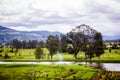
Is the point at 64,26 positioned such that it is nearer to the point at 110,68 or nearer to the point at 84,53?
the point at 84,53

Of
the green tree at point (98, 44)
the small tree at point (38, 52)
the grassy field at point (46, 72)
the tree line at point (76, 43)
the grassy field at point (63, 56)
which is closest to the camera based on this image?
the grassy field at point (46, 72)

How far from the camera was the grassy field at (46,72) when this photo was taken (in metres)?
31.9

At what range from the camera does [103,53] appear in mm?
32719

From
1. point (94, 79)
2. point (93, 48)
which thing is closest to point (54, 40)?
point (93, 48)

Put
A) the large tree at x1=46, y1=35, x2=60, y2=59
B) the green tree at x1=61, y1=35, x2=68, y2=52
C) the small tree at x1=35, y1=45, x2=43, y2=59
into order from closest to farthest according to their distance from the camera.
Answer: the green tree at x1=61, y1=35, x2=68, y2=52 < the large tree at x1=46, y1=35, x2=60, y2=59 < the small tree at x1=35, y1=45, x2=43, y2=59

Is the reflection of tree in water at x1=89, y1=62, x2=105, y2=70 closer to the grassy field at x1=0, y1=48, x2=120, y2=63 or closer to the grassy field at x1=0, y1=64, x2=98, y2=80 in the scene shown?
the grassy field at x1=0, y1=48, x2=120, y2=63

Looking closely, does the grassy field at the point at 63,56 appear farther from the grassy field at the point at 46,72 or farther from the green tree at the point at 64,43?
the grassy field at the point at 46,72

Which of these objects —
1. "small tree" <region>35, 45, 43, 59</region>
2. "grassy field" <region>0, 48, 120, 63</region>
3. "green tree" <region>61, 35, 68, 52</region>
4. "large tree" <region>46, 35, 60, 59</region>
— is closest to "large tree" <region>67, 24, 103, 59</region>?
"grassy field" <region>0, 48, 120, 63</region>

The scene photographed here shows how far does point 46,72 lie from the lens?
3306 cm

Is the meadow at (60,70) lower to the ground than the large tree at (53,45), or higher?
lower

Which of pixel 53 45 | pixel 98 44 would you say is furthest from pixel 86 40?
pixel 53 45

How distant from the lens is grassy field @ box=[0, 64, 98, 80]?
1255 inches

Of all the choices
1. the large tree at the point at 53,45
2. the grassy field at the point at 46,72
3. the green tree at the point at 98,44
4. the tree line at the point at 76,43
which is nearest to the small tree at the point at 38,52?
the tree line at the point at 76,43

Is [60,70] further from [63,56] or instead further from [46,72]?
[63,56]
